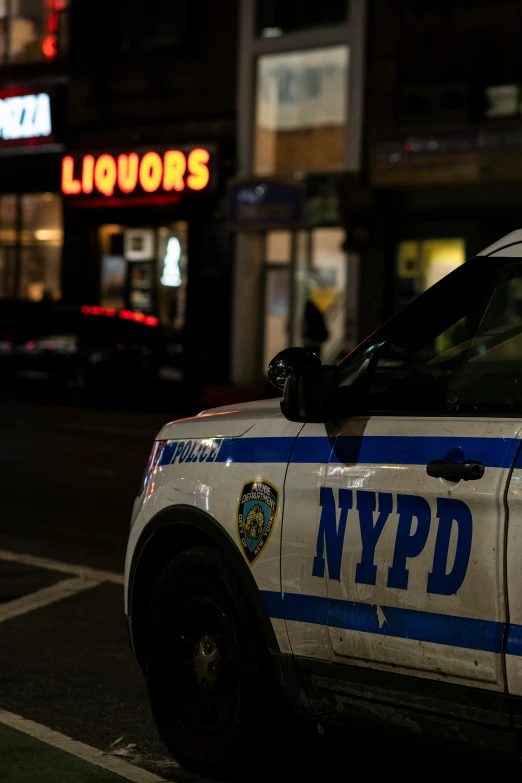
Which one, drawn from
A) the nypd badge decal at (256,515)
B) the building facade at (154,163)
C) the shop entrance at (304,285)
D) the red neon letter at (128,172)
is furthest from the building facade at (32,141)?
→ the nypd badge decal at (256,515)

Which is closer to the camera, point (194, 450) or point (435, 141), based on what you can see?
point (194, 450)

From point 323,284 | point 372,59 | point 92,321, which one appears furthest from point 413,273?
point 92,321

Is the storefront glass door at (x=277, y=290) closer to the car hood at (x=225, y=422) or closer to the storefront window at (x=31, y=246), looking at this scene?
the storefront window at (x=31, y=246)

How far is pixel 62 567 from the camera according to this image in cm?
880

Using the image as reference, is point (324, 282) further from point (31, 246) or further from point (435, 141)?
point (31, 246)

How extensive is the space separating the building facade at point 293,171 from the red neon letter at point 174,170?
1314 mm

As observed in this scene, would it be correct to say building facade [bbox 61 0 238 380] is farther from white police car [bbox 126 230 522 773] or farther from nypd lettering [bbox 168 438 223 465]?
white police car [bbox 126 230 522 773]

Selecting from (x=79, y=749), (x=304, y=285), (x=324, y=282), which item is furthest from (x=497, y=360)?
(x=304, y=285)

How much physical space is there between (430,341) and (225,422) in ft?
3.07

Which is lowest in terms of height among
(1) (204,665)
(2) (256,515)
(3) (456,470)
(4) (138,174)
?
(1) (204,665)

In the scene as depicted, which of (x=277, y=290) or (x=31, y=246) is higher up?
(x=31, y=246)

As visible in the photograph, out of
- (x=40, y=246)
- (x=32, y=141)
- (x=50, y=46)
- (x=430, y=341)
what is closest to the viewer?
(x=430, y=341)

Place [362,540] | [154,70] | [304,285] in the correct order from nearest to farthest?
1. [362,540]
2. [304,285]
3. [154,70]

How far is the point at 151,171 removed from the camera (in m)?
29.0
